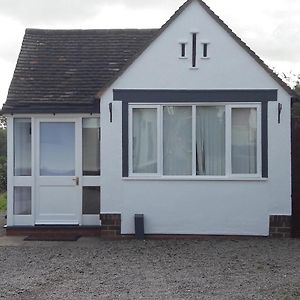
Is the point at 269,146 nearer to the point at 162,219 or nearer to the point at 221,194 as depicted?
the point at 221,194

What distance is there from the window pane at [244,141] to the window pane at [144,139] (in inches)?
69.2

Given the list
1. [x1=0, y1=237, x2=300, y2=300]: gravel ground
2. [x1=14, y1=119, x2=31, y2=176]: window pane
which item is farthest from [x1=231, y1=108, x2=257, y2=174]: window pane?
[x1=14, y1=119, x2=31, y2=176]: window pane

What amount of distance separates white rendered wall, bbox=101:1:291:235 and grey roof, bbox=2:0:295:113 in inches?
8.9

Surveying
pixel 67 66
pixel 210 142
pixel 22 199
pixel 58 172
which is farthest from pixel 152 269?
pixel 67 66

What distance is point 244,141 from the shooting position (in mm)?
13297

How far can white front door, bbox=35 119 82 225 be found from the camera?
1409 cm

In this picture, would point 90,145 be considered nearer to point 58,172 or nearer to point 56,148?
point 56,148

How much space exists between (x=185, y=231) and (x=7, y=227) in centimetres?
418

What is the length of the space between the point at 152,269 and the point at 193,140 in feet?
13.6

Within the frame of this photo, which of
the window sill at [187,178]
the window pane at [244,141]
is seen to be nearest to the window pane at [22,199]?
the window sill at [187,178]

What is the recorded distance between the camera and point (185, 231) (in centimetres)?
1319

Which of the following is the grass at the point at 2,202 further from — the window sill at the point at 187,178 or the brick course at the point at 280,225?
the brick course at the point at 280,225

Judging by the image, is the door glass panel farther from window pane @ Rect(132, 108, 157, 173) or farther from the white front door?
window pane @ Rect(132, 108, 157, 173)

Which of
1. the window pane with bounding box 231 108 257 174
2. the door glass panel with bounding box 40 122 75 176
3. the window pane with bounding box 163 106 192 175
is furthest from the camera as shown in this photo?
the door glass panel with bounding box 40 122 75 176
